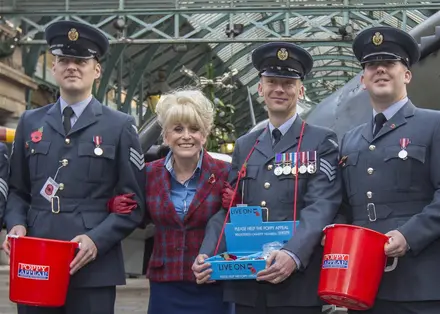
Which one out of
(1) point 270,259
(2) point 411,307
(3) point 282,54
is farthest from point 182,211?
(2) point 411,307

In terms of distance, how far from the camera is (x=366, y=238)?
306 centimetres

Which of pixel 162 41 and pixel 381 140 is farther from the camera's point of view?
pixel 162 41

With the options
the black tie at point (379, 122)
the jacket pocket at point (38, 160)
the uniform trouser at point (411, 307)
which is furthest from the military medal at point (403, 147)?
the jacket pocket at point (38, 160)

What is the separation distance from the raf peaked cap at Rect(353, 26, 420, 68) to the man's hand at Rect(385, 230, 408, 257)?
810 mm

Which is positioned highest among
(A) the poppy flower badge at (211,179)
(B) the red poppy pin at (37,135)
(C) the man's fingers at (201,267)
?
(B) the red poppy pin at (37,135)

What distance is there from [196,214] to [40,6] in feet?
43.5

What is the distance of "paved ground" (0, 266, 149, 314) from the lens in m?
8.11

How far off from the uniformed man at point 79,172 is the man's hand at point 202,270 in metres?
0.40

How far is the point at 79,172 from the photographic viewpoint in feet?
11.6

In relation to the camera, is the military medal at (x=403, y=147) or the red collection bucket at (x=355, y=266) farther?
the military medal at (x=403, y=147)

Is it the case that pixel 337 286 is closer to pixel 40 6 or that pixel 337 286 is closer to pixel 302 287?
pixel 302 287

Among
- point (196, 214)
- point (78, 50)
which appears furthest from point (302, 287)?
point (78, 50)

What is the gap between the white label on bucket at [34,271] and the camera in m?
3.19

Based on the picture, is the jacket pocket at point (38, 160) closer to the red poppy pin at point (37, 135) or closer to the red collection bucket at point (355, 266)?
the red poppy pin at point (37, 135)
